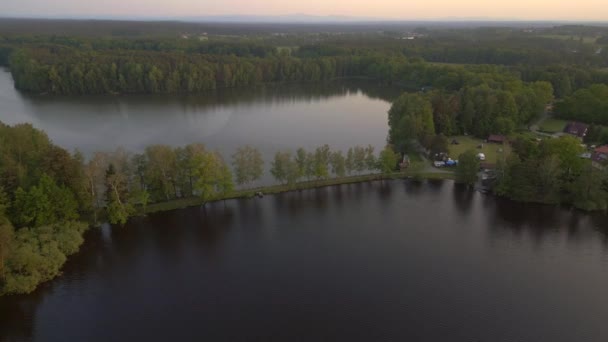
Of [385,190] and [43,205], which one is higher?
[43,205]

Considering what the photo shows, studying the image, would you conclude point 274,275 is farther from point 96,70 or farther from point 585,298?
point 96,70

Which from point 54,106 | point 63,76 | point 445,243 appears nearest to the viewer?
point 445,243

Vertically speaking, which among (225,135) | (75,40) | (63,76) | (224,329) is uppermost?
(75,40)

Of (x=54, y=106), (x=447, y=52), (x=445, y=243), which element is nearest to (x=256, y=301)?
(x=445, y=243)

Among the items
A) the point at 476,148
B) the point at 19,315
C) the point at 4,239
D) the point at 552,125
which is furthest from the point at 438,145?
the point at 19,315

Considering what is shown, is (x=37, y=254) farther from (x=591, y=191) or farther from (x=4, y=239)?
(x=591, y=191)

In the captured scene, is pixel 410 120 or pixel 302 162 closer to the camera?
pixel 302 162

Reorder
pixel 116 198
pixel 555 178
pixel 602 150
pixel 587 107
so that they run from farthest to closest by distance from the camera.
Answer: pixel 587 107 < pixel 602 150 < pixel 555 178 < pixel 116 198
